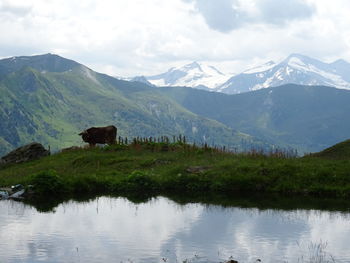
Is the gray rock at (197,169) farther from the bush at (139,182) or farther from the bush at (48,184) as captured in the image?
the bush at (48,184)

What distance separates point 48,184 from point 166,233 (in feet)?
48.8

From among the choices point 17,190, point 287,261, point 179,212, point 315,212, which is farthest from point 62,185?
point 287,261

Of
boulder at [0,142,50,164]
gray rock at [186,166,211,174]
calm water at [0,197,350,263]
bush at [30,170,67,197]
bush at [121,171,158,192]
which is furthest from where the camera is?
boulder at [0,142,50,164]

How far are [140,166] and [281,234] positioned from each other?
20.8m

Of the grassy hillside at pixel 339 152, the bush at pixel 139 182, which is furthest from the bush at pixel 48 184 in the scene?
the grassy hillside at pixel 339 152

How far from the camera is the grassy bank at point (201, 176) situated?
3512 centimetres

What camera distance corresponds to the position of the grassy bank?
35.1 metres

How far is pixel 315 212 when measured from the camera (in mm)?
28500

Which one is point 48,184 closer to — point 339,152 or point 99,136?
point 99,136

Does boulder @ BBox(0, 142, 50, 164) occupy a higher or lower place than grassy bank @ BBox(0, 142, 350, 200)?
higher

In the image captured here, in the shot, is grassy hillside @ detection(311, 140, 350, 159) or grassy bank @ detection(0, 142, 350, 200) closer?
grassy bank @ detection(0, 142, 350, 200)

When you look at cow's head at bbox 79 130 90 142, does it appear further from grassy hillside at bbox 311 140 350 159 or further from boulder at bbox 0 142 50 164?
grassy hillside at bbox 311 140 350 159

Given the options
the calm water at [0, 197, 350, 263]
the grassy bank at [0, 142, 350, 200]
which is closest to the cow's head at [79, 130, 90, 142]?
the grassy bank at [0, 142, 350, 200]

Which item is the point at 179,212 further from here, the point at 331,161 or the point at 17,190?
the point at 331,161
